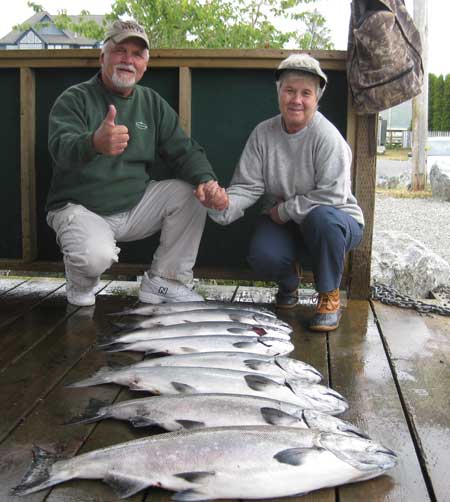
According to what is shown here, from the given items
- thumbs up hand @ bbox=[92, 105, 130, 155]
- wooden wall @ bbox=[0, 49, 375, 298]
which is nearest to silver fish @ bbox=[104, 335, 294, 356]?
thumbs up hand @ bbox=[92, 105, 130, 155]

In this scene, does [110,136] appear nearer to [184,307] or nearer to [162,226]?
[162,226]

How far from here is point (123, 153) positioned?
4211 millimetres

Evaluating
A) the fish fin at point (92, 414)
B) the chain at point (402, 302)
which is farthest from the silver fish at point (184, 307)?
the fish fin at point (92, 414)

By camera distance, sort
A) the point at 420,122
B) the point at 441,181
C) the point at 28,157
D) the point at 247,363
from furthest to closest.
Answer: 1. the point at 420,122
2. the point at 441,181
3. the point at 28,157
4. the point at 247,363

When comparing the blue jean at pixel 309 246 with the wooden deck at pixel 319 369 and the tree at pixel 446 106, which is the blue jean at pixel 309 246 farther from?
the tree at pixel 446 106

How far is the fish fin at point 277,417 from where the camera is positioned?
96.3 inches

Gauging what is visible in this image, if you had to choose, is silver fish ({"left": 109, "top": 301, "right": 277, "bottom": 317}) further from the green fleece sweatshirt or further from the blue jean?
the green fleece sweatshirt

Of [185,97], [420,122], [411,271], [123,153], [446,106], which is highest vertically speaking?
[446,106]

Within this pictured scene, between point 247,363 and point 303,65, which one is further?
point 303,65

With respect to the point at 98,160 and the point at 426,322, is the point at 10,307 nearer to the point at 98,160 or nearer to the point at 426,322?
the point at 98,160

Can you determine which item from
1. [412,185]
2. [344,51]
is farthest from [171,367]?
[412,185]

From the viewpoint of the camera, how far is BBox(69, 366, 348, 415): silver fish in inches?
107

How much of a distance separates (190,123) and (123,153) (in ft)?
2.29

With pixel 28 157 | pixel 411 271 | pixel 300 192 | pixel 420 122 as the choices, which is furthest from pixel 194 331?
pixel 420 122
